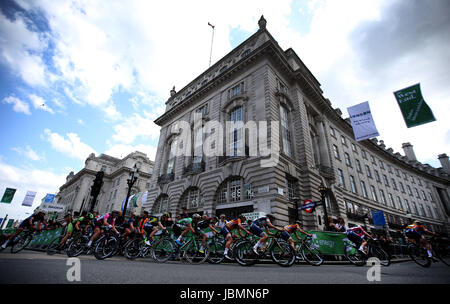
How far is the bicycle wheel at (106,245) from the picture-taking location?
23.1 feet

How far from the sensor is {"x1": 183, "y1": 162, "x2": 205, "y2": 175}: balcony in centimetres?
1903

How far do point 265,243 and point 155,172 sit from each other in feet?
71.2

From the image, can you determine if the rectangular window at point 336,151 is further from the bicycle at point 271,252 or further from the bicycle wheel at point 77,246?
the bicycle wheel at point 77,246

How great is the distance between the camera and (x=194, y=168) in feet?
64.6

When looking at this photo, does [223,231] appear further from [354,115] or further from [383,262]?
[354,115]

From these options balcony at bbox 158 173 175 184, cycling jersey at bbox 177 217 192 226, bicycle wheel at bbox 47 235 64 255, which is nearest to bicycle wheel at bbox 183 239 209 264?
cycling jersey at bbox 177 217 192 226

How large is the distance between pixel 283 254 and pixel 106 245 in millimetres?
6520

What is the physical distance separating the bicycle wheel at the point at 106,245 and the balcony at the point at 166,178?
14.9 meters

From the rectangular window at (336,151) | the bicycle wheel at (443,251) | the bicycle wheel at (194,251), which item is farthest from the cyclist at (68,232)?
the rectangular window at (336,151)

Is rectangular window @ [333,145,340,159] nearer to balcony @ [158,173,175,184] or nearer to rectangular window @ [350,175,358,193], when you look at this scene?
rectangular window @ [350,175,358,193]

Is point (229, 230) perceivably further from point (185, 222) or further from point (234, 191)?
point (234, 191)
